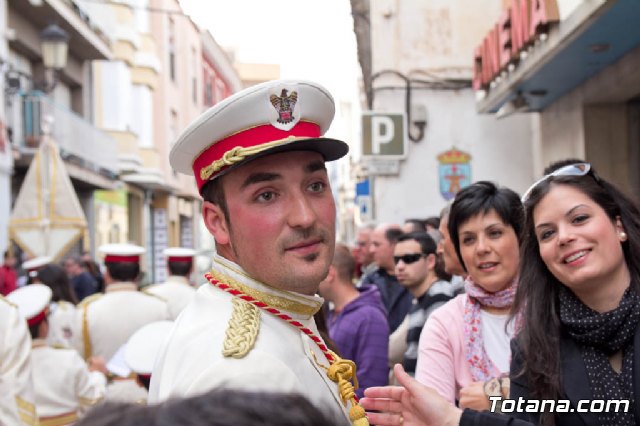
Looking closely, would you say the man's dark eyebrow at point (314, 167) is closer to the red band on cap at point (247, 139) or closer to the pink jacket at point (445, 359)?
the red band on cap at point (247, 139)

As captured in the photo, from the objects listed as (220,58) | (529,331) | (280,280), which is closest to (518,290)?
(529,331)

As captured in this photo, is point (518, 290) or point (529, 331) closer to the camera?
point (529, 331)

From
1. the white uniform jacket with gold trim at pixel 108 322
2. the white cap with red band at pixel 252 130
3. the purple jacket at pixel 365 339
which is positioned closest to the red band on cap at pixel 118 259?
the white uniform jacket with gold trim at pixel 108 322

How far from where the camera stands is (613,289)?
8.88 feet

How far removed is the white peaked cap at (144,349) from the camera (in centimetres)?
483

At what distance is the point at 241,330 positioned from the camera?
1929mm

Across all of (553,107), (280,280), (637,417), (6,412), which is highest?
(553,107)

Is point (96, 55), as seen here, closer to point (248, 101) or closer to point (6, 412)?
point (6, 412)

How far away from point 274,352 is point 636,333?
125 centimetres

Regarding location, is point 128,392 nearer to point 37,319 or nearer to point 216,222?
point 37,319

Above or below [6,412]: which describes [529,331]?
above

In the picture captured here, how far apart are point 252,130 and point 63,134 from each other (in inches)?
683

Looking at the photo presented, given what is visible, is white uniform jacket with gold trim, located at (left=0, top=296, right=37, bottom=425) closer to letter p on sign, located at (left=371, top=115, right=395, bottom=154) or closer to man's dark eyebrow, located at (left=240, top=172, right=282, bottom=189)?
man's dark eyebrow, located at (left=240, top=172, right=282, bottom=189)

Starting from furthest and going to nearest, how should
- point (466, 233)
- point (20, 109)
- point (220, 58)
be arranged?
point (220, 58), point (20, 109), point (466, 233)
